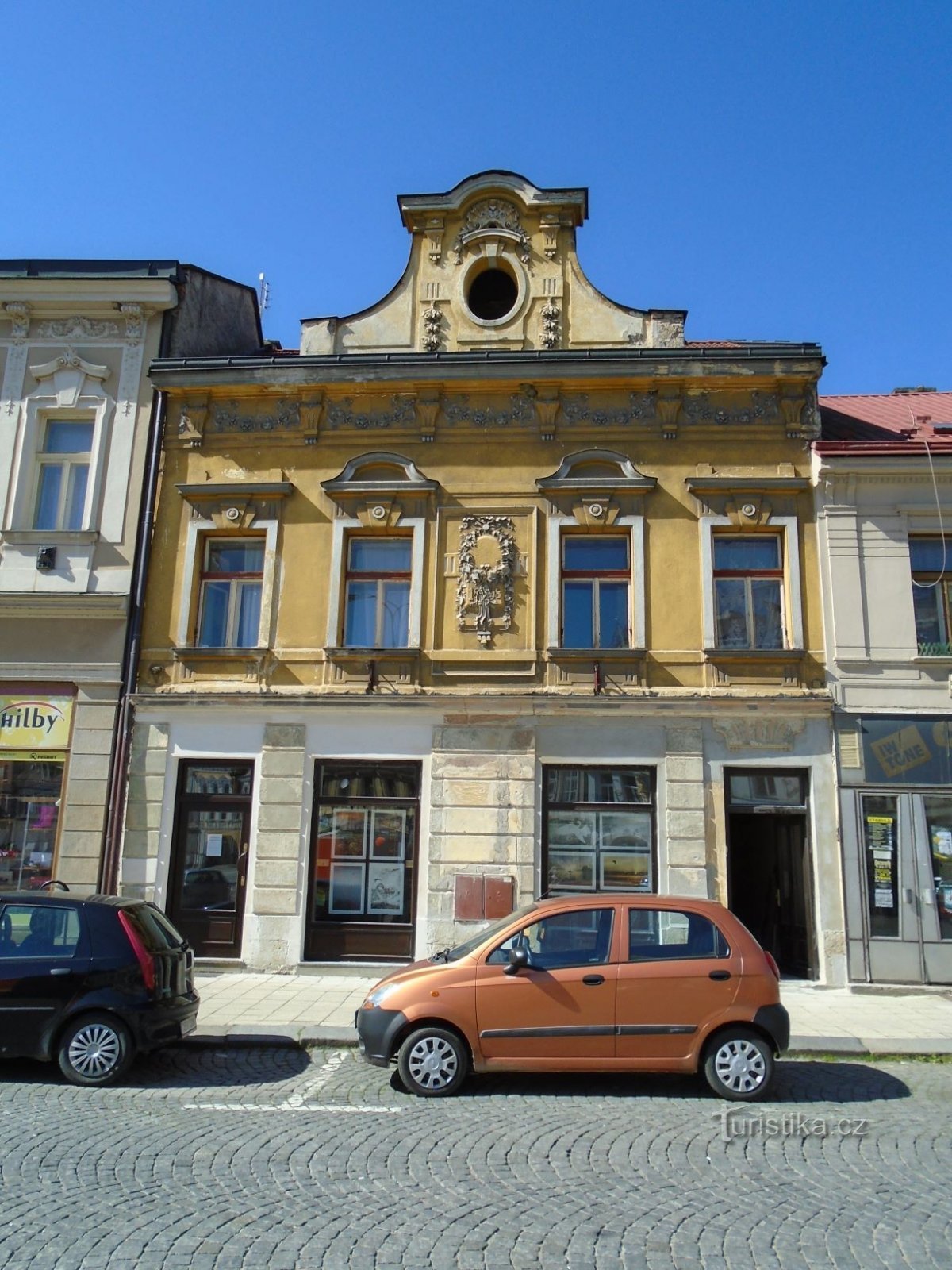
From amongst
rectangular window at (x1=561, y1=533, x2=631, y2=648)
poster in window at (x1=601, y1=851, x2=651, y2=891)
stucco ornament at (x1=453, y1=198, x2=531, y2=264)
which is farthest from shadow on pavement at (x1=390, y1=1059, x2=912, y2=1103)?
stucco ornament at (x1=453, y1=198, x2=531, y2=264)

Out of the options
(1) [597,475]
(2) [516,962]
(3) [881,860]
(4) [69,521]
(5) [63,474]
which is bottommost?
(2) [516,962]

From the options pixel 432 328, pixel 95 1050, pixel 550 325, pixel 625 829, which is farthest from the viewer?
pixel 432 328

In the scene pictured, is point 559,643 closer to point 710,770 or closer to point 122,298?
point 710,770

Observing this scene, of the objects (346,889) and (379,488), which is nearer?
(346,889)

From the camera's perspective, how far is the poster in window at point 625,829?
12.5 meters

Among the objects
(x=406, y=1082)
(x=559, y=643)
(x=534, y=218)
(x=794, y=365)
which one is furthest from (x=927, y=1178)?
(x=534, y=218)

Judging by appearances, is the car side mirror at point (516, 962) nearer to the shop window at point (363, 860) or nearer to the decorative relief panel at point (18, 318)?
the shop window at point (363, 860)

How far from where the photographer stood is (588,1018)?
718cm

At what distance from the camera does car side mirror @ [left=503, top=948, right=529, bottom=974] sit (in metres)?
7.26

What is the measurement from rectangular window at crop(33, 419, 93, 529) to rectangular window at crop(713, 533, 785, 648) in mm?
9495

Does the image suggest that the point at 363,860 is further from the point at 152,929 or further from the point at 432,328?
the point at 432,328

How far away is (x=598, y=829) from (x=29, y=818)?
26.2 ft

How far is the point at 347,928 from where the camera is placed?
12.5 meters

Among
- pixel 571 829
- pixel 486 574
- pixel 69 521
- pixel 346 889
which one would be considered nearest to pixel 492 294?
pixel 486 574
